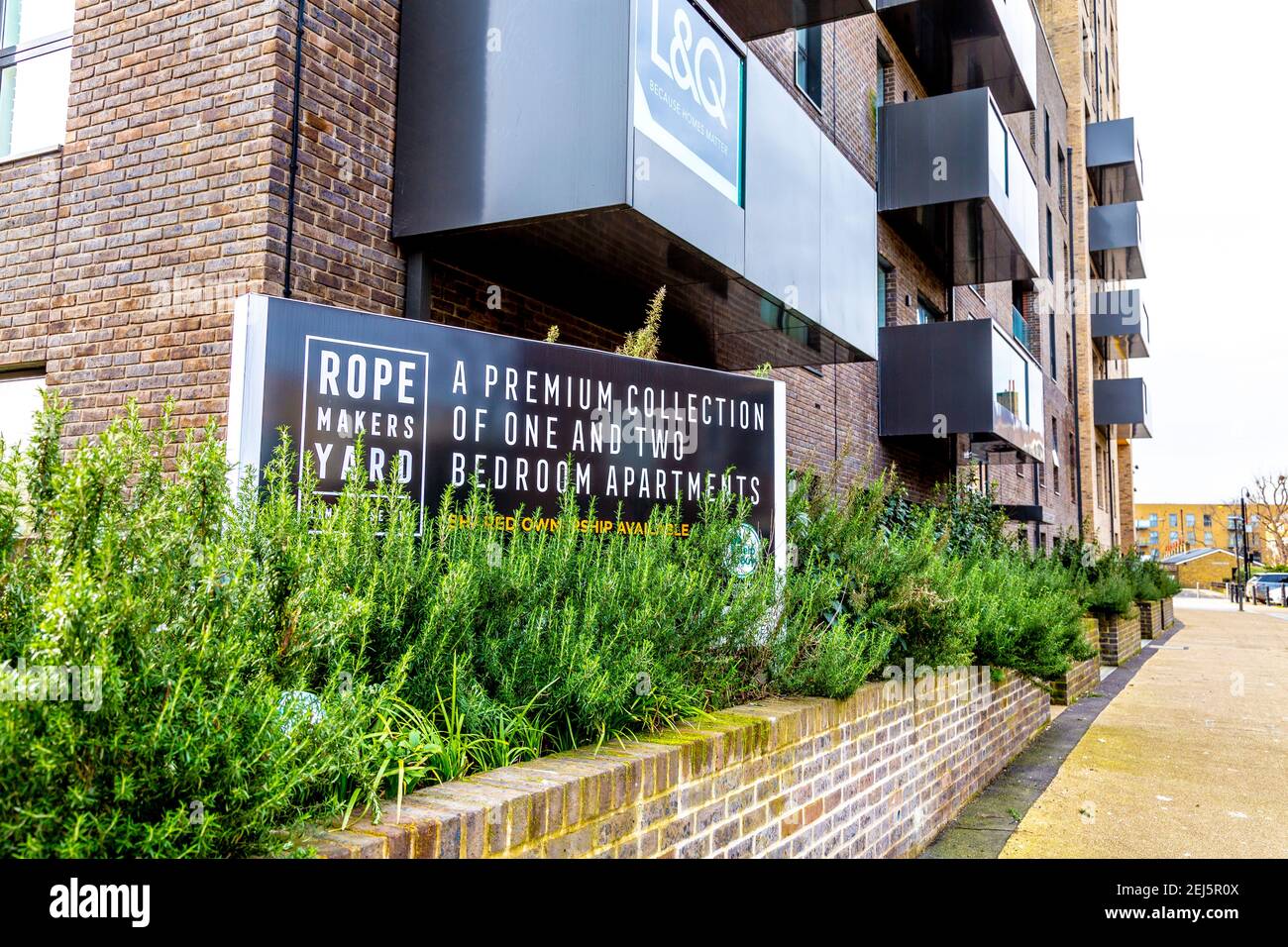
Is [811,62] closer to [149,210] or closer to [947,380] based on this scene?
[947,380]

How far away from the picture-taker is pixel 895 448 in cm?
1505

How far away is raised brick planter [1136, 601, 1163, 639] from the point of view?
19.3m

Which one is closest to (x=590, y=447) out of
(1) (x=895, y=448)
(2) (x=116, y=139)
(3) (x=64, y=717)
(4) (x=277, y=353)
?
(4) (x=277, y=353)

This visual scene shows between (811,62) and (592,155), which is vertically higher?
(811,62)

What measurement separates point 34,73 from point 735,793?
23.4 feet

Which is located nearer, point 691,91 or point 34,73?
point 691,91

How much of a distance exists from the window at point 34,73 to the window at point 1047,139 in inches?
954

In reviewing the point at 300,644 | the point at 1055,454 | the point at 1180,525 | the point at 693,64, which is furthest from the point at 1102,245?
the point at 1180,525

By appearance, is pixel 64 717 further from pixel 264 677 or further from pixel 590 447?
pixel 590 447

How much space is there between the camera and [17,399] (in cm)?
675

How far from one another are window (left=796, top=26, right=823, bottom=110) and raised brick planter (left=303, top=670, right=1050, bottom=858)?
8282mm

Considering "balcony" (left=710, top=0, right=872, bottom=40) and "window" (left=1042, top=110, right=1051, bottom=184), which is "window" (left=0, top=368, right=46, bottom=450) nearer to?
"balcony" (left=710, top=0, right=872, bottom=40)
